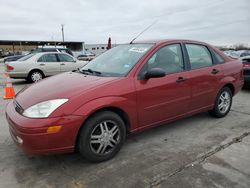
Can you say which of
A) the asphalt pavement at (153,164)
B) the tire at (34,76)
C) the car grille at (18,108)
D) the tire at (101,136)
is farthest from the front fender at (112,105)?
the tire at (34,76)

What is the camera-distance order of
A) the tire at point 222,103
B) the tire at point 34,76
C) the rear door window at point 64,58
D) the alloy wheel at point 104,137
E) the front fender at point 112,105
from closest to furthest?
the front fender at point 112,105 → the alloy wheel at point 104,137 → the tire at point 222,103 → the tire at point 34,76 → the rear door window at point 64,58

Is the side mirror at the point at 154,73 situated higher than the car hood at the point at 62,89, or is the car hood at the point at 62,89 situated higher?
the side mirror at the point at 154,73

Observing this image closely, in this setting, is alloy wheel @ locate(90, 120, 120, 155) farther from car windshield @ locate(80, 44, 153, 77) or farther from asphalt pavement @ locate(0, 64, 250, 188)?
car windshield @ locate(80, 44, 153, 77)

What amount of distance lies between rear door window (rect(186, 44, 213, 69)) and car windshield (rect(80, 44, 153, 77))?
857 mm

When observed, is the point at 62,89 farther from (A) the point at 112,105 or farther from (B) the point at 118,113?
(B) the point at 118,113

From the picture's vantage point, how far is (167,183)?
7.97 feet

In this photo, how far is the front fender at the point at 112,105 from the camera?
2568mm

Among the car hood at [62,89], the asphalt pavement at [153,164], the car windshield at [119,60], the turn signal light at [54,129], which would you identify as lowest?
the asphalt pavement at [153,164]

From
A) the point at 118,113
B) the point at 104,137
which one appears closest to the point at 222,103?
the point at 118,113

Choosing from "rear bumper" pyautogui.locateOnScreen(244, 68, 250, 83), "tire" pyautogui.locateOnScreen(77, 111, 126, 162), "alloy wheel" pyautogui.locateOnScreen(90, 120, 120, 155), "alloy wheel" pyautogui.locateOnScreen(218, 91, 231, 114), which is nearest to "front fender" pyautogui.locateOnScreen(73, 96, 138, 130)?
"tire" pyautogui.locateOnScreen(77, 111, 126, 162)

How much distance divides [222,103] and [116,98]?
105 inches

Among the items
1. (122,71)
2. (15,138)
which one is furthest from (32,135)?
(122,71)

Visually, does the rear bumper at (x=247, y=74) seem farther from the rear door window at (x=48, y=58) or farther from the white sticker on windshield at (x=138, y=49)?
the rear door window at (x=48, y=58)

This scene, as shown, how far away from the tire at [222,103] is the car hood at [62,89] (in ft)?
7.96
